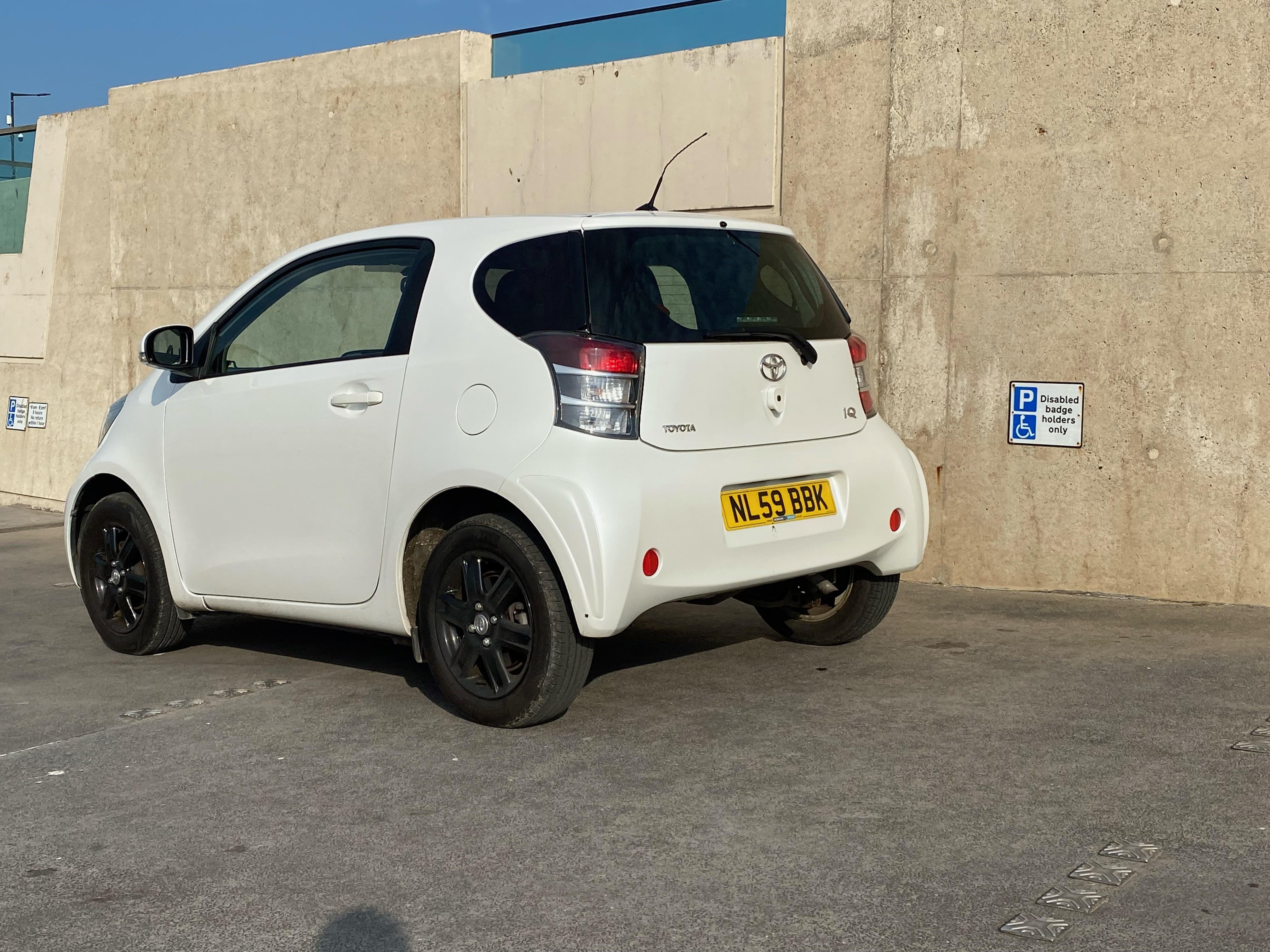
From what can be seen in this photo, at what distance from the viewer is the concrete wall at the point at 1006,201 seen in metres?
6.92

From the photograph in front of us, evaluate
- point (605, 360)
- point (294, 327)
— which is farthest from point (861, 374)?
point (294, 327)

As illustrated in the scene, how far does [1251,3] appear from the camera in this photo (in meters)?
6.77

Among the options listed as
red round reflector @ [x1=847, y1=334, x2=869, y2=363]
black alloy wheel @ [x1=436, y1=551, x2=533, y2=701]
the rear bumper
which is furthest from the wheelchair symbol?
black alloy wheel @ [x1=436, y1=551, x2=533, y2=701]

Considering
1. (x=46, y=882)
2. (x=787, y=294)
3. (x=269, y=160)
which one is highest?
(x=269, y=160)

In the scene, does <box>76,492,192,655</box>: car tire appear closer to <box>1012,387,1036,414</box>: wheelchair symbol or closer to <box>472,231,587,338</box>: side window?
<box>472,231,587,338</box>: side window

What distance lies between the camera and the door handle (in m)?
5.18

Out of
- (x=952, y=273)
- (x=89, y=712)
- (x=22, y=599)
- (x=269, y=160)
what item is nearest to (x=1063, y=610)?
(x=952, y=273)

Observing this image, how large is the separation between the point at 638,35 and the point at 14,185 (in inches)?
282

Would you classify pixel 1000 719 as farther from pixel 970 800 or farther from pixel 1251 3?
pixel 1251 3

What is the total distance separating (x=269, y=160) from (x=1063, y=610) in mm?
7159

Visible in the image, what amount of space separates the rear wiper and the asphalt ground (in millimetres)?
1258

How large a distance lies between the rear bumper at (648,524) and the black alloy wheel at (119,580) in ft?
7.74

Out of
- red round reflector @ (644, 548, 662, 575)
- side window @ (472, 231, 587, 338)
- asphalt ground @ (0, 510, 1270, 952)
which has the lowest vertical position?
asphalt ground @ (0, 510, 1270, 952)

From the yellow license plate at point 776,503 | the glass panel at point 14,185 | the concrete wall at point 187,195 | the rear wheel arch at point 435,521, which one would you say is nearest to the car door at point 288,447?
the rear wheel arch at point 435,521
